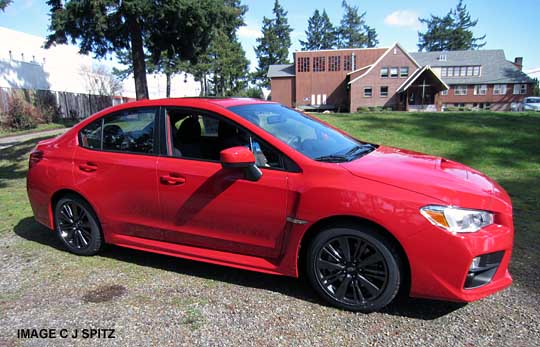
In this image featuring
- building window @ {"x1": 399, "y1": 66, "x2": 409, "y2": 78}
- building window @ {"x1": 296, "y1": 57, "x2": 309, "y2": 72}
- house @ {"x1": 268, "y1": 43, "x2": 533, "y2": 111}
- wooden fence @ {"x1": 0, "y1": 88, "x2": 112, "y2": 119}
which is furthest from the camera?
building window @ {"x1": 296, "y1": 57, "x2": 309, "y2": 72}

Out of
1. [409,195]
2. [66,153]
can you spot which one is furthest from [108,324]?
[409,195]

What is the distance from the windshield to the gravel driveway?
4.05 ft

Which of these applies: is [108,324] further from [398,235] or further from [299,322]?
→ [398,235]

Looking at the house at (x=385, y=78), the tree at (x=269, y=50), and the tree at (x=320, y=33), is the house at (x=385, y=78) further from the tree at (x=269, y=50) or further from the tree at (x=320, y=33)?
the tree at (x=320, y=33)

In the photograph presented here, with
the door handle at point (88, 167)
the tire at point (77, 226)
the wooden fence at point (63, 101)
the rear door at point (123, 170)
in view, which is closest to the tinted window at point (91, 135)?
→ the rear door at point (123, 170)

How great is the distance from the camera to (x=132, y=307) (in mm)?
3199

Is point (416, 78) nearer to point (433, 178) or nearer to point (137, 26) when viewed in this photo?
point (137, 26)

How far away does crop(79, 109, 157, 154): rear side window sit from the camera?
12.5 feet

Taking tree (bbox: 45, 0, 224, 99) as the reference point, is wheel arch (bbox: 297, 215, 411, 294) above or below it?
below

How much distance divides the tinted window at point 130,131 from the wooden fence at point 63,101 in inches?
850

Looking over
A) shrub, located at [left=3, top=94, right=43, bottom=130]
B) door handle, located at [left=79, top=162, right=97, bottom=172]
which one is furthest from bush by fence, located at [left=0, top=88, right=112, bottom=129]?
door handle, located at [left=79, top=162, right=97, bottom=172]

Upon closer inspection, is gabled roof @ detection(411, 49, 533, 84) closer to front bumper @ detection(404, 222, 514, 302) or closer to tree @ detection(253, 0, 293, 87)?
tree @ detection(253, 0, 293, 87)

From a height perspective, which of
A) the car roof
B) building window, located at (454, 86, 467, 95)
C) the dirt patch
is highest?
building window, located at (454, 86, 467, 95)

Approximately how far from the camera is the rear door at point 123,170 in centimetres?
371
